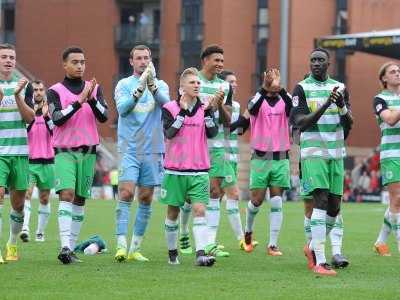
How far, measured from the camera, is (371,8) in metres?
60.9

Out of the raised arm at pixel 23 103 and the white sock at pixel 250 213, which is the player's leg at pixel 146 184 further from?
the white sock at pixel 250 213

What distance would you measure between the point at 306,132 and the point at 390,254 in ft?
11.5

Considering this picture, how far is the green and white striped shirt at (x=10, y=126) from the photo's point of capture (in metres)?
14.0

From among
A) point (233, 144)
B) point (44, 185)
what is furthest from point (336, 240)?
point (44, 185)

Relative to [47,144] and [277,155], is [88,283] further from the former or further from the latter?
[47,144]

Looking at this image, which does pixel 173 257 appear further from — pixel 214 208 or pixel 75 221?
pixel 214 208

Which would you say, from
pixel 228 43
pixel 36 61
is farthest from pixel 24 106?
pixel 36 61

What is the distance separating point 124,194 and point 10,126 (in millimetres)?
1599

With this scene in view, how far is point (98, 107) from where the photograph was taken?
14.2m

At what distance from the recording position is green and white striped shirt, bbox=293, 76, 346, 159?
1338 centimetres

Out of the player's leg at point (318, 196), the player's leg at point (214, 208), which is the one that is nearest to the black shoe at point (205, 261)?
the player's leg at point (214, 208)

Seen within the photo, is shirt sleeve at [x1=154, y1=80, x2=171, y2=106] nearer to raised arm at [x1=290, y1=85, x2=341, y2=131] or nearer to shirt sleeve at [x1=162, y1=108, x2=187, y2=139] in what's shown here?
shirt sleeve at [x1=162, y1=108, x2=187, y2=139]

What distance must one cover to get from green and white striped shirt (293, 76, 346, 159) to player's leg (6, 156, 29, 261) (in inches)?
133

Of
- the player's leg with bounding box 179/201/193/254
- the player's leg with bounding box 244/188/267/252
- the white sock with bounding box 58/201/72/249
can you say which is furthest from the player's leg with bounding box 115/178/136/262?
the player's leg with bounding box 244/188/267/252
